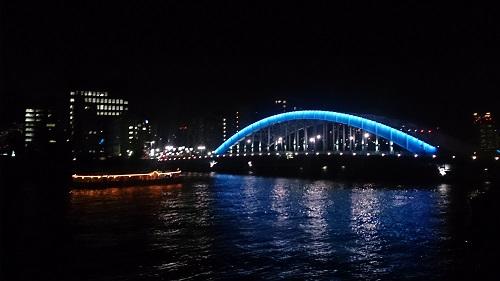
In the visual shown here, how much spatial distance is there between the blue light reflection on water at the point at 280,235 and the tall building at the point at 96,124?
5933 centimetres

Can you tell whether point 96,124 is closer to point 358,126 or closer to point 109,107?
point 109,107

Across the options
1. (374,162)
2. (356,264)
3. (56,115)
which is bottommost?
(356,264)

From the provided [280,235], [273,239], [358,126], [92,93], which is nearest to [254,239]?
[273,239]

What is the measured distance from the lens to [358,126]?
242 feet

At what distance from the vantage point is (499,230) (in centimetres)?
2169

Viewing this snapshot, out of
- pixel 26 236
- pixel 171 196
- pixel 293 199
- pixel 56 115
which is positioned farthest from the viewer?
pixel 56 115

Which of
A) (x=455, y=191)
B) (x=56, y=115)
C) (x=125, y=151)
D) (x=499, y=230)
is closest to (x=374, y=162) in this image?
(x=455, y=191)

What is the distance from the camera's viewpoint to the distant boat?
5859 cm

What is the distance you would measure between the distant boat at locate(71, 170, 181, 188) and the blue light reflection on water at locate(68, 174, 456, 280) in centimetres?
1510

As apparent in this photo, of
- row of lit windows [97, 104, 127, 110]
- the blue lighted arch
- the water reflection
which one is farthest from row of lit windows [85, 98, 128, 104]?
the water reflection

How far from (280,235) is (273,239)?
1142mm

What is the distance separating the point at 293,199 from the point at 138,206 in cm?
1206

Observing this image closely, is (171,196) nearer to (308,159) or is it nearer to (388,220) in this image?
(388,220)

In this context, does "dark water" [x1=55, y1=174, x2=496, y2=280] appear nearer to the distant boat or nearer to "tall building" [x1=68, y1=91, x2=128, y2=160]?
the distant boat
